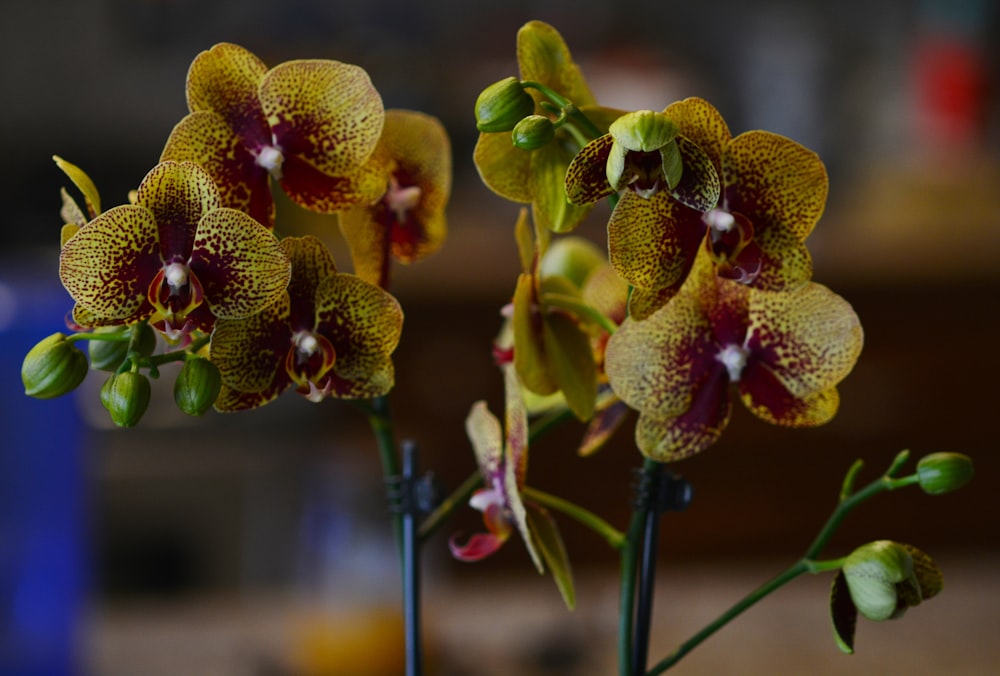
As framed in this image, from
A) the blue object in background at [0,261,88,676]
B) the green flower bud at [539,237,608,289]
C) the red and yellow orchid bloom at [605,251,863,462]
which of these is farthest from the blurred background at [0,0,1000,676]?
the red and yellow orchid bloom at [605,251,863,462]

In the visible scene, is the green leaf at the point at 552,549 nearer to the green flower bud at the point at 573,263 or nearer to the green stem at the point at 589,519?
the green stem at the point at 589,519

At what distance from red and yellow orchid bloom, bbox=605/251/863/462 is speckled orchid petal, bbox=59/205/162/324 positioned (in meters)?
0.15

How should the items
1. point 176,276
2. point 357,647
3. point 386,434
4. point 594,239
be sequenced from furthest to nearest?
point 594,239, point 357,647, point 386,434, point 176,276

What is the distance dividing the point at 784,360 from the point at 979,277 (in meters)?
2.06

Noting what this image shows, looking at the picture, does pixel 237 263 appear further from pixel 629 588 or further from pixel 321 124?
pixel 629 588

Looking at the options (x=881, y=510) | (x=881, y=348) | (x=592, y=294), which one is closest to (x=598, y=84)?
(x=881, y=348)

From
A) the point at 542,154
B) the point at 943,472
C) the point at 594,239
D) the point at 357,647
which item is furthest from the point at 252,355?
the point at 594,239

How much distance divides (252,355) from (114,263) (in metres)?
0.05

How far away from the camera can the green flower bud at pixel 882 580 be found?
412mm

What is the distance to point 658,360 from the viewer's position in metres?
0.42

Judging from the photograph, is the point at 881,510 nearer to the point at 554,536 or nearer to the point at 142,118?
the point at 142,118

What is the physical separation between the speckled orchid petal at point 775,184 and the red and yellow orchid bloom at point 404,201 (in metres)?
0.13

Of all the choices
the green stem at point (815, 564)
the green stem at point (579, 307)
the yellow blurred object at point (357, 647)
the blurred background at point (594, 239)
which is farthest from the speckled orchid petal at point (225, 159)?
the blurred background at point (594, 239)

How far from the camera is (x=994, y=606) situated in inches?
45.3
